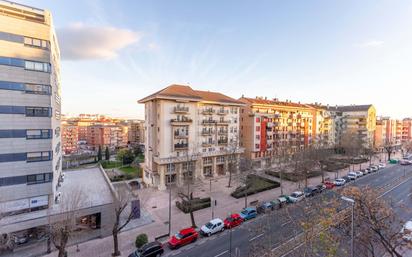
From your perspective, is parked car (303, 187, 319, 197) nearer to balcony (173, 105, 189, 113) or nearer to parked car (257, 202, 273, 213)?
parked car (257, 202, 273, 213)

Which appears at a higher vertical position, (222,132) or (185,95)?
(185,95)

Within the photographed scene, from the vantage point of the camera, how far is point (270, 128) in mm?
57688

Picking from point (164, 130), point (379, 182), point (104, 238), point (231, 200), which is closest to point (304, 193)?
point (231, 200)

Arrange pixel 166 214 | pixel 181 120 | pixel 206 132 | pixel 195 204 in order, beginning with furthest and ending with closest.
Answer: pixel 206 132 → pixel 181 120 → pixel 195 204 → pixel 166 214

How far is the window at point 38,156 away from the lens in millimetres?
24284

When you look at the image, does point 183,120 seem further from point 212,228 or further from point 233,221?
point 212,228

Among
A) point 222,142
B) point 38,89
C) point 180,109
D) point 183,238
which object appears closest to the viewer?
point 183,238

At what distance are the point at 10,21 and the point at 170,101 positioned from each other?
23.6m

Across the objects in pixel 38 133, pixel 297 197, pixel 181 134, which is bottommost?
pixel 297 197

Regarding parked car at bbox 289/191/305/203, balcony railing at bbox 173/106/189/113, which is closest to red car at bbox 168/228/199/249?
parked car at bbox 289/191/305/203

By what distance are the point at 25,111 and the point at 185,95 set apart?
976 inches

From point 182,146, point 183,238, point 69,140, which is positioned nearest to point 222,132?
point 182,146

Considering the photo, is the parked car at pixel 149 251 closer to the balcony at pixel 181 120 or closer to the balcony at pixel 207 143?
the balcony at pixel 181 120

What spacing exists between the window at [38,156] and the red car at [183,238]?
1727 cm
